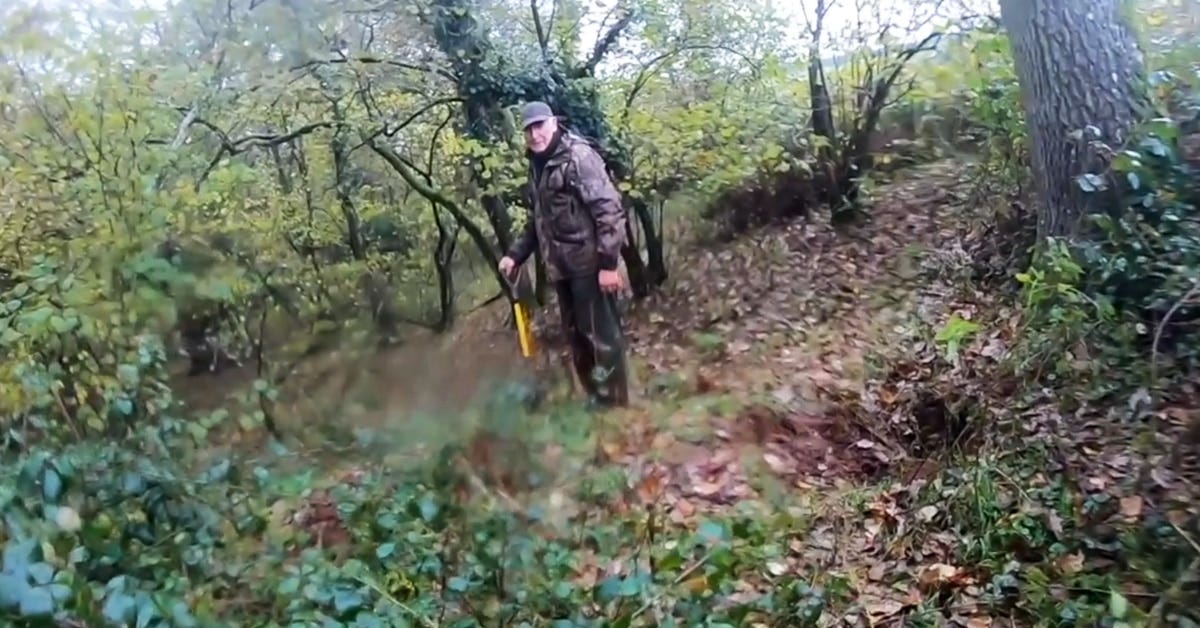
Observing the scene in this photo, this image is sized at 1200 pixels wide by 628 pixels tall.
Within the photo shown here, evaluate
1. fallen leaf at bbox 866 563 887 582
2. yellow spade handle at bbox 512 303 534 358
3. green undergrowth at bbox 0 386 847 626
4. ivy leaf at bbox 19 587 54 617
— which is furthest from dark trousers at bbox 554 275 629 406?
ivy leaf at bbox 19 587 54 617

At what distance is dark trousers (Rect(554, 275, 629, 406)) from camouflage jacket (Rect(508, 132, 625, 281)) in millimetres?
130

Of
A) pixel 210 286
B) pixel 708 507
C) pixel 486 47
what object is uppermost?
pixel 486 47

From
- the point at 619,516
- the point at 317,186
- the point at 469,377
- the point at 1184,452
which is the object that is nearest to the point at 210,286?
the point at 469,377

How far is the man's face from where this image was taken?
5.41 m

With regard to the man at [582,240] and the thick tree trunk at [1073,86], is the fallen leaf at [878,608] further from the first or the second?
the thick tree trunk at [1073,86]

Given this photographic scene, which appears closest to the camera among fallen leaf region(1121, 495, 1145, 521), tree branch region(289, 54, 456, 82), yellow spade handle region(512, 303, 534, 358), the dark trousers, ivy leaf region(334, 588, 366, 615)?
ivy leaf region(334, 588, 366, 615)

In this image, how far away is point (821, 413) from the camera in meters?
5.45

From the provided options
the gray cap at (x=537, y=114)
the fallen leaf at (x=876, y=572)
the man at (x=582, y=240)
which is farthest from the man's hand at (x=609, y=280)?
the fallen leaf at (x=876, y=572)

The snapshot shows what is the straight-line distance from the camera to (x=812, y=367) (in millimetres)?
6281

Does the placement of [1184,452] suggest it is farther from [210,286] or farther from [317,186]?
[317,186]

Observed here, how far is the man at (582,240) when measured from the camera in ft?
17.7

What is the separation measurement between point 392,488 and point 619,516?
3.15 ft

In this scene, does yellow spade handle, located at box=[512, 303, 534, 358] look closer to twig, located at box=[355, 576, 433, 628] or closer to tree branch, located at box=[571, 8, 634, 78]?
tree branch, located at box=[571, 8, 634, 78]

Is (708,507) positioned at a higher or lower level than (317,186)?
lower
